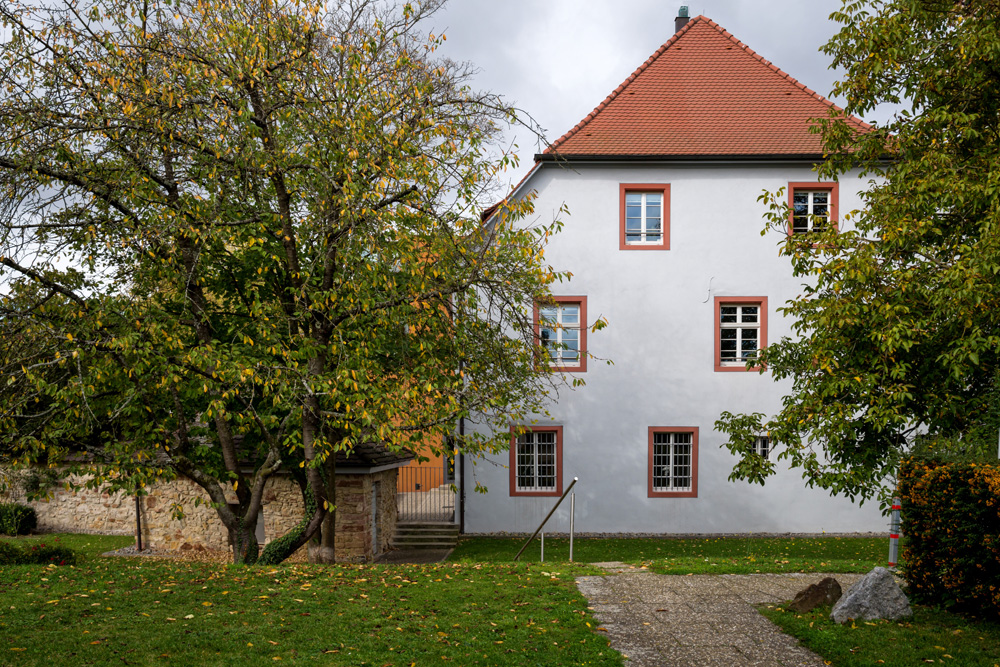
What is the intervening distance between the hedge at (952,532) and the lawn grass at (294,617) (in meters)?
3.39

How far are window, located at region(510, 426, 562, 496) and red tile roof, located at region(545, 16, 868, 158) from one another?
6.80 m

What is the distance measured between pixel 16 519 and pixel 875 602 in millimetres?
24529

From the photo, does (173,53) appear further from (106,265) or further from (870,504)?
(870,504)

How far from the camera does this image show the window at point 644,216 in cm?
1909

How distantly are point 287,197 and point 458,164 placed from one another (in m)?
2.57

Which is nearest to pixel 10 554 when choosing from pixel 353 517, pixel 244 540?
pixel 244 540

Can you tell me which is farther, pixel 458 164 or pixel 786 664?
pixel 458 164

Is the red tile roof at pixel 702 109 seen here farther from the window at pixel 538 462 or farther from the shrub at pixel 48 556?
the shrub at pixel 48 556

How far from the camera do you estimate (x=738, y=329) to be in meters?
19.3

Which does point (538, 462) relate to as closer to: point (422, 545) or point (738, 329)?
point (422, 545)

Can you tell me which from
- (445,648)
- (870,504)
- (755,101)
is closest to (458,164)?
(445,648)

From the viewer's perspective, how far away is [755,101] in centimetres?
1989

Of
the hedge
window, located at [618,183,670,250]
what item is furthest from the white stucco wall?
the hedge

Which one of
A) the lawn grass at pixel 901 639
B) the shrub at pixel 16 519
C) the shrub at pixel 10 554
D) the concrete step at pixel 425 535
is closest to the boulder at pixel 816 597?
the lawn grass at pixel 901 639
